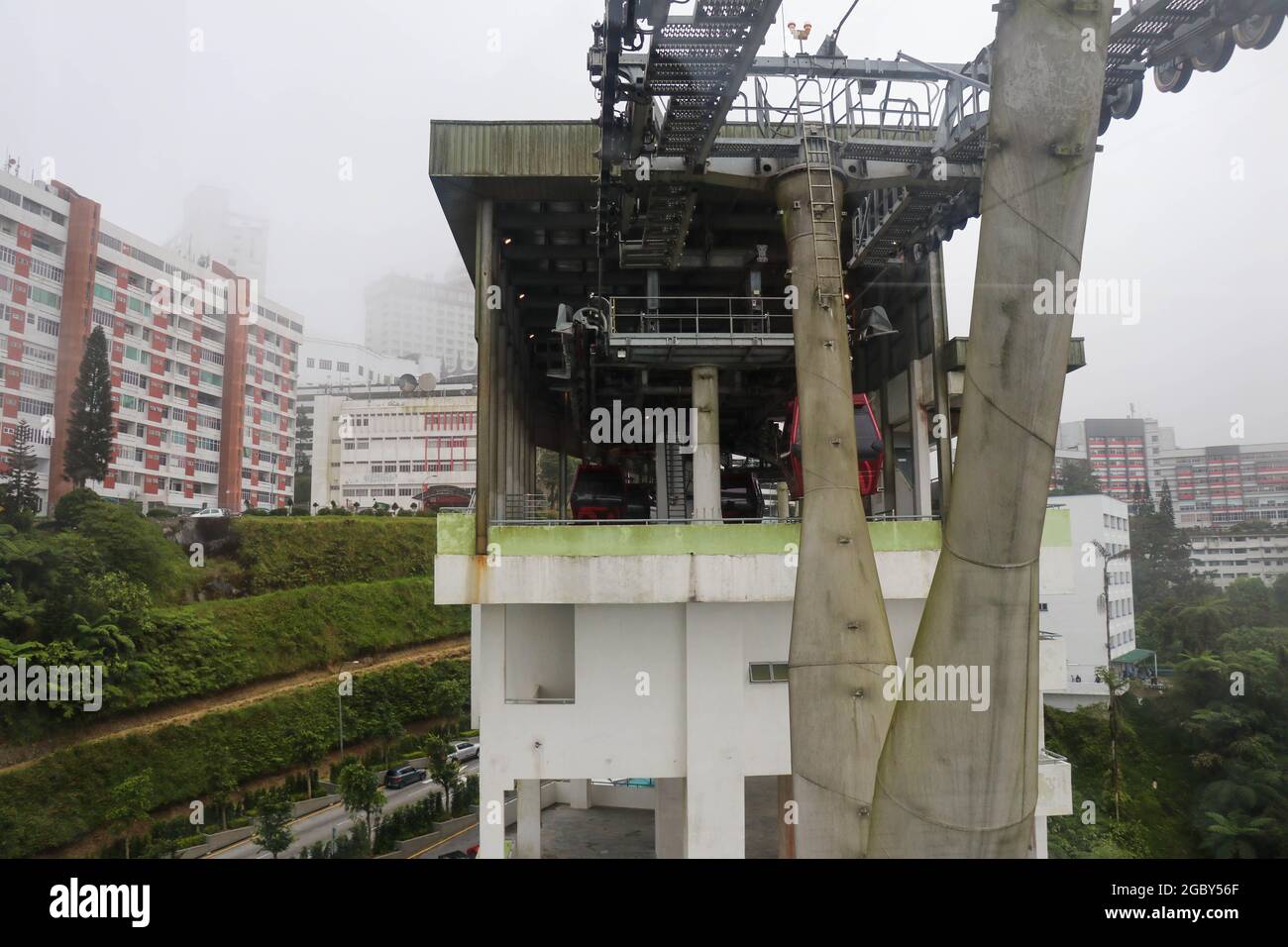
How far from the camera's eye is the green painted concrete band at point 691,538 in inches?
510

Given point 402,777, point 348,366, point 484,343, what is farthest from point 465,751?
point 348,366

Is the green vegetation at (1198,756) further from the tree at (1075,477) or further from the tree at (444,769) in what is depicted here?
the tree at (444,769)

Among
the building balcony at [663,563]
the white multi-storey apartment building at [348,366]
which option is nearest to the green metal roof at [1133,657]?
the building balcony at [663,563]

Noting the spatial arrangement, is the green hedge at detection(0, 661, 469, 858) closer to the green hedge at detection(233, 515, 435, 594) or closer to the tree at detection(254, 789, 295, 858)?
the tree at detection(254, 789, 295, 858)

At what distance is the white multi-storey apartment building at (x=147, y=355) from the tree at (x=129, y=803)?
25728 mm

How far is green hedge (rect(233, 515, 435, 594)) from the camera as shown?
1534 inches

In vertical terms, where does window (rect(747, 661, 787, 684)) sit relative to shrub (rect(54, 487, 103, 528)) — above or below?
below

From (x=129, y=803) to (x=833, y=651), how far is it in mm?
28281

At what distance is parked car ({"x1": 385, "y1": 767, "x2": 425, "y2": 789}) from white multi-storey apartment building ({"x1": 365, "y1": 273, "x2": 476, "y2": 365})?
451ft

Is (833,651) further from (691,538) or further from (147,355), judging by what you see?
(147,355)

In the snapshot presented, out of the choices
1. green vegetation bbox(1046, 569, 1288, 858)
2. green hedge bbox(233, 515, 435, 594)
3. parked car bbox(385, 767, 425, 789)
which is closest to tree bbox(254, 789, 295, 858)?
parked car bbox(385, 767, 425, 789)

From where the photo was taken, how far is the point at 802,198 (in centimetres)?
808

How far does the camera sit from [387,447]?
69.1 m
